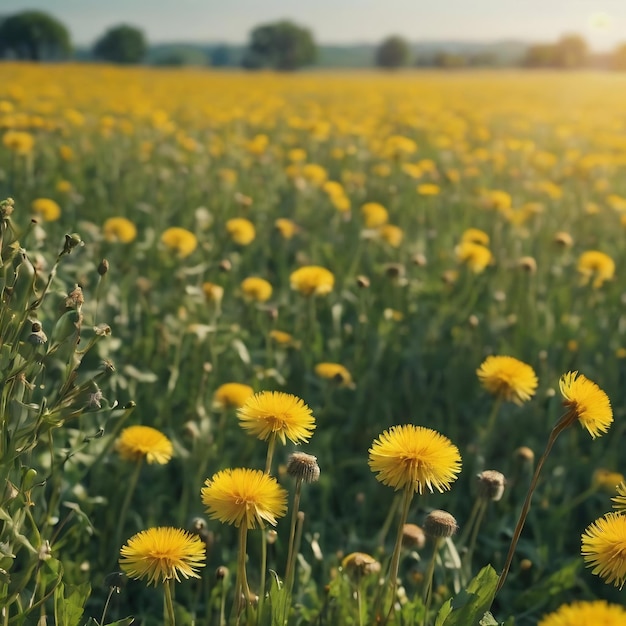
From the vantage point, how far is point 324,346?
272 cm

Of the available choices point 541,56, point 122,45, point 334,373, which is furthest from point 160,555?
point 541,56

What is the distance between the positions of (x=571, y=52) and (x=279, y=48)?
2341cm

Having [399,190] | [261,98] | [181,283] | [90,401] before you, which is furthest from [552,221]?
[261,98]

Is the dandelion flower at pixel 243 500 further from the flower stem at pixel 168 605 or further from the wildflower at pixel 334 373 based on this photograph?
the wildflower at pixel 334 373

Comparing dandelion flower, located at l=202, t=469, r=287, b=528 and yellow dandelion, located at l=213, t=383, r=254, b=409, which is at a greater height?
dandelion flower, located at l=202, t=469, r=287, b=528

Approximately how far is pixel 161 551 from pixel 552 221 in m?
3.56

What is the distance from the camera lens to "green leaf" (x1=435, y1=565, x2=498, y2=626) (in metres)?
1.16

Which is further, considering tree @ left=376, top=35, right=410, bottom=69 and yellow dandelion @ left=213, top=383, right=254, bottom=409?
tree @ left=376, top=35, right=410, bottom=69

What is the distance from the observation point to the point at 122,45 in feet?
179

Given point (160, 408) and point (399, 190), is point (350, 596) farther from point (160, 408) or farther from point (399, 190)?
point (399, 190)

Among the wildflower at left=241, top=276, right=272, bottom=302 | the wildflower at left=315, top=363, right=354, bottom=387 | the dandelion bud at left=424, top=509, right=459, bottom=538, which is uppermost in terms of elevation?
the wildflower at left=241, top=276, right=272, bottom=302

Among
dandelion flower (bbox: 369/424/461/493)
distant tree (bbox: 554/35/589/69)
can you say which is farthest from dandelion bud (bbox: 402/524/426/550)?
distant tree (bbox: 554/35/589/69)

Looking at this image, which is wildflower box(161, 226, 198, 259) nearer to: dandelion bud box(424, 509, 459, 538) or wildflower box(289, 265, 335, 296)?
wildflower box(289, 265, 335, 296)

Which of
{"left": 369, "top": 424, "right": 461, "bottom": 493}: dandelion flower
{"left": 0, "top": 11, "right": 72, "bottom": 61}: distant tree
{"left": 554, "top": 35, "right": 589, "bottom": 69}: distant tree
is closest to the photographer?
{"left": 369, "top": 424, "right": 461, "bottom": 493}: dandelion flower
